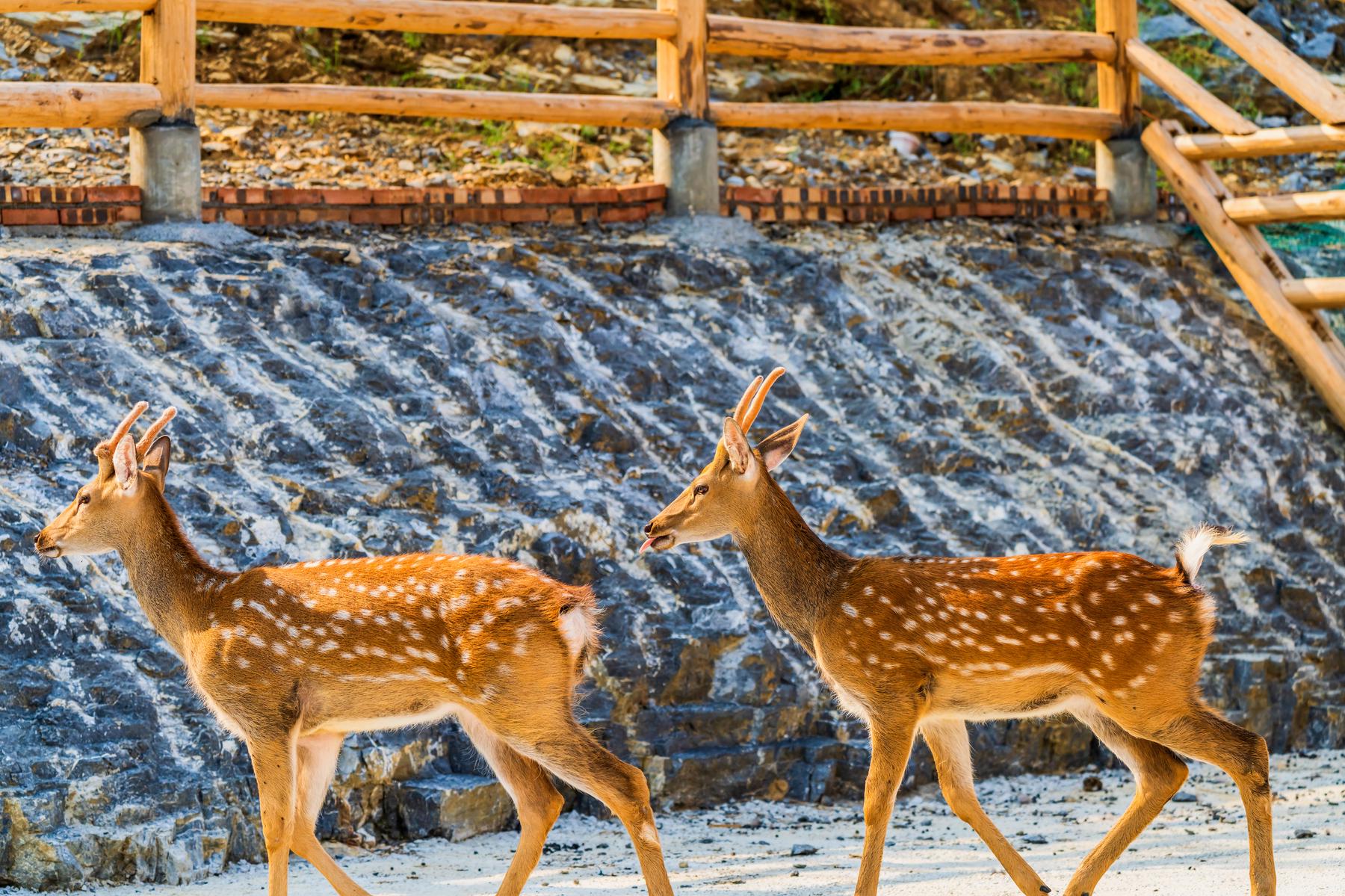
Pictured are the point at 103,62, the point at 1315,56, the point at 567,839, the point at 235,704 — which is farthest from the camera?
the point at 1315,56

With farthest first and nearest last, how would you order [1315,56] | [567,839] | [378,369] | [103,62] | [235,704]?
[1315,56]
[103,62]
[378,369]
[567,839]
[235,704]

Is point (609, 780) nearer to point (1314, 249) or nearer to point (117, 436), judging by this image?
point (117, 436)

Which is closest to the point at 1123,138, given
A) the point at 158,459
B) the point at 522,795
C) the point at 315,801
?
the point at 522,795

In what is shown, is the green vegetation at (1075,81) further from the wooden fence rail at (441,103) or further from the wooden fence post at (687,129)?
the wooden fence rail at (441,103)

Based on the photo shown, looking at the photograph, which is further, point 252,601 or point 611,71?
point 611,71

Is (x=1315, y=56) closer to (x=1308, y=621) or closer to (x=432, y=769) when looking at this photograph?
(x=1308, y=621)

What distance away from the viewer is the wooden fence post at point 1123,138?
11.5m

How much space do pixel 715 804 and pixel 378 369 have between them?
280 cm

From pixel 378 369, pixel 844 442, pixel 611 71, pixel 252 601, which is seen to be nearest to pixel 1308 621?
pixel 844 442

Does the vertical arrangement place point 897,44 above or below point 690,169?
above

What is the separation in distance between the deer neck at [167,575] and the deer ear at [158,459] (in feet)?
0.44

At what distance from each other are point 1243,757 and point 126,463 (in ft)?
12.8

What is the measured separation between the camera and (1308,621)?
30.1ft

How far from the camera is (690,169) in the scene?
10570mm
